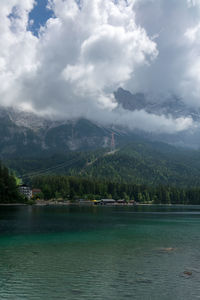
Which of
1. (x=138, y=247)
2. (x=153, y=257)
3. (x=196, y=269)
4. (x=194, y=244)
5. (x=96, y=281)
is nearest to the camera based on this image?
(x=96, y=281)

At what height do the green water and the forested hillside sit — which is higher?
the forested hillside

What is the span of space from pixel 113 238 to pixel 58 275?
3102 cm

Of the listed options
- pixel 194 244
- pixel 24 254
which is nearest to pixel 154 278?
pixel 24 254

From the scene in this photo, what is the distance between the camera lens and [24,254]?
145 ft

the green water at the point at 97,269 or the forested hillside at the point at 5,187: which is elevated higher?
the forested hillside at the point at 5,187

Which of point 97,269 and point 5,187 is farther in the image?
point 5,187

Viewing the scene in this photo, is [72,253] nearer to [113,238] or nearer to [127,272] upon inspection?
[127,272]

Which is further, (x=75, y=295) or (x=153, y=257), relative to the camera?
(x=153, y=257)

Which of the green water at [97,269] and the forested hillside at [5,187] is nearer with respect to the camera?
the green water at [97,269]

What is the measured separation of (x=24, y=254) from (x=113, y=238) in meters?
23.7

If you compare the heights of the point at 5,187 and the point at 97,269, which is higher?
the point at 5,187

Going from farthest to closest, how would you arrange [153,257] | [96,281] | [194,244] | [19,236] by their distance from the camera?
[19,236] → [194,244] → [153,257] → [96,281]

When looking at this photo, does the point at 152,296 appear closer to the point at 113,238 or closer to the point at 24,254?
the point at 24,254

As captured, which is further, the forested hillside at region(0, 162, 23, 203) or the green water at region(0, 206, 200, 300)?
the forested hillside at region(0, 162, 23, 203)
